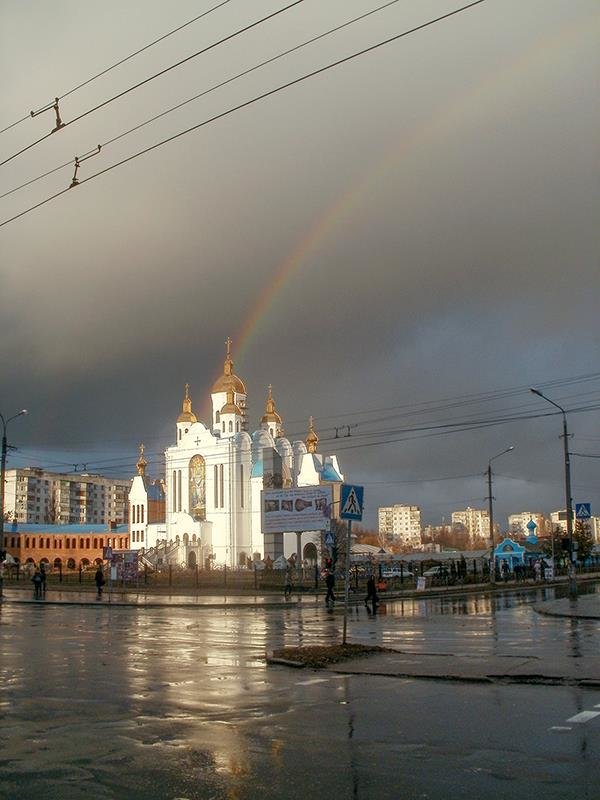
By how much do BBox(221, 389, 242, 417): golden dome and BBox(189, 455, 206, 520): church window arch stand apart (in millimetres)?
7048

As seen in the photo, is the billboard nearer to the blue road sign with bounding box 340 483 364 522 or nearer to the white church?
the white church

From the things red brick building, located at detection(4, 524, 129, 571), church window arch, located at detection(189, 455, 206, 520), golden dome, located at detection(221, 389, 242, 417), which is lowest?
red brick building, located at detection(4, 524, 129, 571)

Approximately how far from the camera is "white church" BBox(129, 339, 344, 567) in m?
108

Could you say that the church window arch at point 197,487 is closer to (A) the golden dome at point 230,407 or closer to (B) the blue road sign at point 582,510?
(A) the golden dome at point 230,407

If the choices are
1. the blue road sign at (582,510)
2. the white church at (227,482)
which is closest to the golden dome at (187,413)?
the white church at (227,482)

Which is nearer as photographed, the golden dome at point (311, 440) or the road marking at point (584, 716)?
the road marking at point (584, 716)

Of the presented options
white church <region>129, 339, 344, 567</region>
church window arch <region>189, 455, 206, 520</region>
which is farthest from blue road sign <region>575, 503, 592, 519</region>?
church window arch <region>189, 455, 206, 520</region>

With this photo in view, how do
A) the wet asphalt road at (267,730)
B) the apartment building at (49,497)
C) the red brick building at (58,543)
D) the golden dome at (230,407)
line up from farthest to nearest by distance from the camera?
the apartment building at (49,497)
the red brick building at (58,543)
the golden dome at (230,407)
the wet asphalt road at (267,730)

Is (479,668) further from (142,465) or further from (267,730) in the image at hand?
(142,465)

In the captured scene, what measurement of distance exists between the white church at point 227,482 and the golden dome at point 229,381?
0.14 meters

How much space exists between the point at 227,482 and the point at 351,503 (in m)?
93.5

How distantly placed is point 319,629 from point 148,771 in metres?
18.1

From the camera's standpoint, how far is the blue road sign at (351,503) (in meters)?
18.9

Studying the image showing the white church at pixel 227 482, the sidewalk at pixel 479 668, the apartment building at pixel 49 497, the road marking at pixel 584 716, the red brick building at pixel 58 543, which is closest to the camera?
the road marking at pixel 584 716
